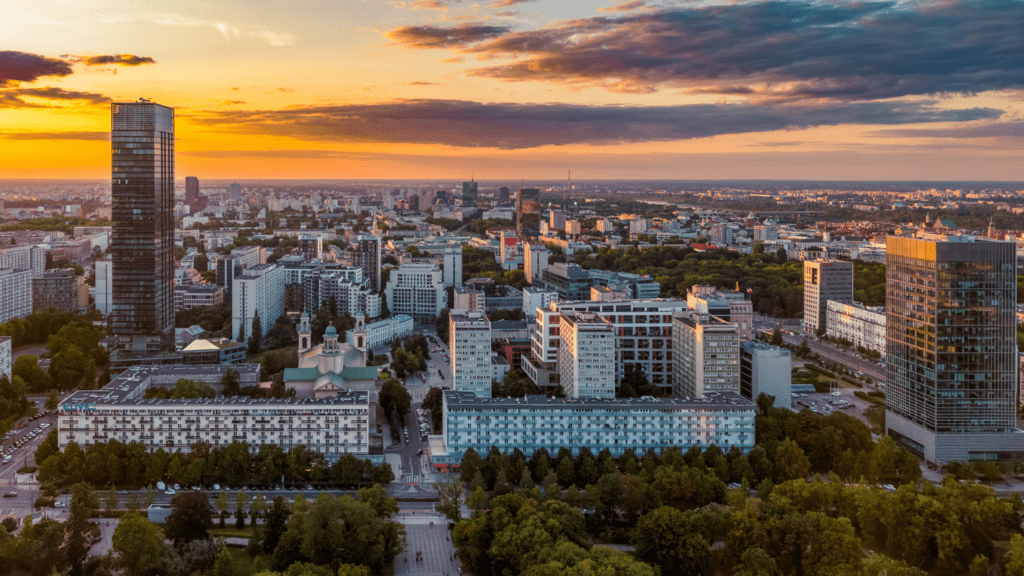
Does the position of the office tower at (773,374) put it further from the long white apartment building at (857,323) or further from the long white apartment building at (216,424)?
the long white apartment building at (216,424)

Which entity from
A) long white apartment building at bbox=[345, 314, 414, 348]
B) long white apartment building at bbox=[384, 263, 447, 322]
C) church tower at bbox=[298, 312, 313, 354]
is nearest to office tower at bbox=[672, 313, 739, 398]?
church tower at bbox=[298, 312, 313, 354]

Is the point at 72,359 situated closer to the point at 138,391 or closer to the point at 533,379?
the point at 138,391

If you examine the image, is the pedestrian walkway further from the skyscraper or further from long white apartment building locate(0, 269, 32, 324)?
long white apartment building locate(0, 269, 32, 324)

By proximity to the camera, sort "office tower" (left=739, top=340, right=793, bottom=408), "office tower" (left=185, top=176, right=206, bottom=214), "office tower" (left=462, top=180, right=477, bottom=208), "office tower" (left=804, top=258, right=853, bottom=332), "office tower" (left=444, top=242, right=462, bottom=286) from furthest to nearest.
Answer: "office tower" (left=462, top=180, right=477, bottom=208), "office tower" (left=185, top=176, right=206, bottom=214), "office tower" (left=444, top=242, right=462, bottom=286), "office tower" (left=804, top=258, right=853, bottom=332), "office tower" (left=739, top=340, right=793, bottom=408)

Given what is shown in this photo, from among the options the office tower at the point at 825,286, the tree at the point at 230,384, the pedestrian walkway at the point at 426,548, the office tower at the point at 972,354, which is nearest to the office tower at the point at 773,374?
the office tower at the point at 972,354

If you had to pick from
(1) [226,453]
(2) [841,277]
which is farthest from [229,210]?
(1) [226,453]

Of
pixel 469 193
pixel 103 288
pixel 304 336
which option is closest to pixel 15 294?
pixel 103 288

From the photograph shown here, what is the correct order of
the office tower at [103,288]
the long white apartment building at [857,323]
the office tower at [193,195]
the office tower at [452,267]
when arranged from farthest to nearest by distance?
the office tower at [193,195] < the office tower at [452,267] < the office tower at [103,288] < the long white apartment building at [857,323]
